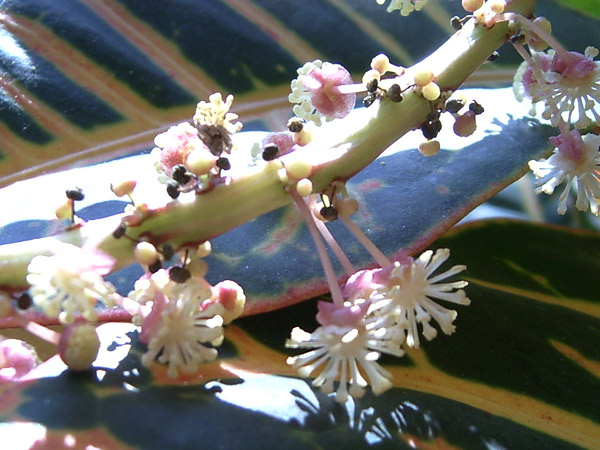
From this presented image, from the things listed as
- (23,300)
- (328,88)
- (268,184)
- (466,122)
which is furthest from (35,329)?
(466,122)

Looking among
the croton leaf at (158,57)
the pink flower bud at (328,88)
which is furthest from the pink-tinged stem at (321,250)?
the croton leaf at (158,57)

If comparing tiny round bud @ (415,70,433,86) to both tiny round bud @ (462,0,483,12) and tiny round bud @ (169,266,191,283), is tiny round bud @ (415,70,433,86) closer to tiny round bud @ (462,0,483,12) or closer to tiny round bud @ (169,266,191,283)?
tiny round bud @ (462,0,483,12)

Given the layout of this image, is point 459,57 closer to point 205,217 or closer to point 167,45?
point 205,217

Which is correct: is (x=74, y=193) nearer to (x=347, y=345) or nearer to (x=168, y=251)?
(x=168, y=251)

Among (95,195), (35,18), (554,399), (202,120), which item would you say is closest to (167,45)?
(35,18)

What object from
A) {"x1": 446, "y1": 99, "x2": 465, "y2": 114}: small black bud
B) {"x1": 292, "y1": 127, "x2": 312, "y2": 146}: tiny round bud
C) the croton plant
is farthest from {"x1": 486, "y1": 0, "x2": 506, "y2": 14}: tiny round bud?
{"x1": 292, "y1": 127, "x2": 312, "y2": 146}: tiny round bud

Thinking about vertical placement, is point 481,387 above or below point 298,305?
below
